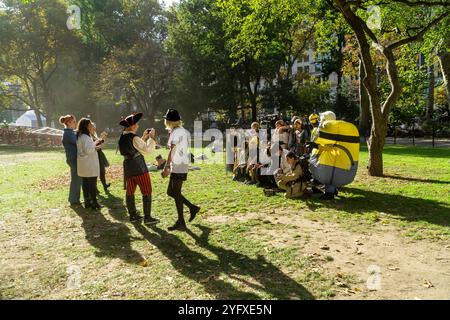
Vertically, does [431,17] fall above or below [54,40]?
below

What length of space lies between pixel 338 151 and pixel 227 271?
15.6 feet

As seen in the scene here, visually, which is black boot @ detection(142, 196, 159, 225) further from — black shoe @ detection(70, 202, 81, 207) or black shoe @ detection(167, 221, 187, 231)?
black shoe @ detection(70, 202, 81, 207)

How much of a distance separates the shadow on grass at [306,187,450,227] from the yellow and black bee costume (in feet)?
1.86

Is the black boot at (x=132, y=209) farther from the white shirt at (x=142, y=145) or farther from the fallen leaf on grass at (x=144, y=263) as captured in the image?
the fallen leaf on grass at (x=144, y=263)

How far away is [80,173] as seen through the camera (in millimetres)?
8555

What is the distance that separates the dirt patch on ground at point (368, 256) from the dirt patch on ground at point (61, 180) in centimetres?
694

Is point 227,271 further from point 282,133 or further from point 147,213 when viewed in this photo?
point 282,133

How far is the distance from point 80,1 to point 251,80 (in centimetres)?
2692

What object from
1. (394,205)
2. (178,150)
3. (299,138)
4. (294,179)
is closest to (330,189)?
(294,179)

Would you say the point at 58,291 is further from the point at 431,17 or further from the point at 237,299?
the point at 431,17

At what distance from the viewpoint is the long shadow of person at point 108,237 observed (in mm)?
5965

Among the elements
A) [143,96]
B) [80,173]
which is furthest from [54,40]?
[80,173]

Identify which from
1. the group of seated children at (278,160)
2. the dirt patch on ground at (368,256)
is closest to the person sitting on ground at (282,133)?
the group of seated children at (278,160)

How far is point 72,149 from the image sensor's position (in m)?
9.11
